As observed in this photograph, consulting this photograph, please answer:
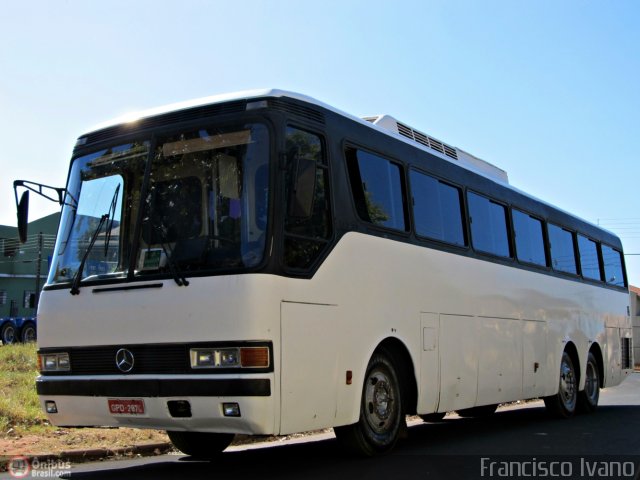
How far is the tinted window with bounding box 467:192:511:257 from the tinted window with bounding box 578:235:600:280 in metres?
4.32

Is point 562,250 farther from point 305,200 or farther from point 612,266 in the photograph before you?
point 305,200

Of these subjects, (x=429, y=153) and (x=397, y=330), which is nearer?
(x=397, y=330)

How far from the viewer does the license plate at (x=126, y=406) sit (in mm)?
6410

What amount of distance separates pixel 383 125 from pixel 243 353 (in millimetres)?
4179

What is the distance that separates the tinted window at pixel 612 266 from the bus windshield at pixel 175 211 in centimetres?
1246

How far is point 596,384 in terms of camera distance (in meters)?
14.9

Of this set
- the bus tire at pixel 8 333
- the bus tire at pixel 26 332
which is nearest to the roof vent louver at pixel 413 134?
the bus tire at pixel 26 332

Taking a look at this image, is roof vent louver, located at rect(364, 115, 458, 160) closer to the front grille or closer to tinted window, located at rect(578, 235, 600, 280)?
the front grille

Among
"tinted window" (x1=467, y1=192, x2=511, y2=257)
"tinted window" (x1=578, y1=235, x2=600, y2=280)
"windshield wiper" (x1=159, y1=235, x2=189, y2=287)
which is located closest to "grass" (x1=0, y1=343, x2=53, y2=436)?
"windshield wiper" (x1=159, y1=235, x2=189, y2=287)

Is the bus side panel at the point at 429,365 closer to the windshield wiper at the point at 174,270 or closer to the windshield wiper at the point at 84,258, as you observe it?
the windshield wiper at the point at 174,270

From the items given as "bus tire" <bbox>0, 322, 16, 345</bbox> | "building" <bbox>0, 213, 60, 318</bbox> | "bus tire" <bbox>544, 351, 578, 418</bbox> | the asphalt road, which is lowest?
the asphalt road

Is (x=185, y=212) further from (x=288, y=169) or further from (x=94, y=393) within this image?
(x=94, y=393)

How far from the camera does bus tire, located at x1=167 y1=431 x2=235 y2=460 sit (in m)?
8.30

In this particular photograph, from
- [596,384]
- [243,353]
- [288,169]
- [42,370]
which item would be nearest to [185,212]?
[288,169]
